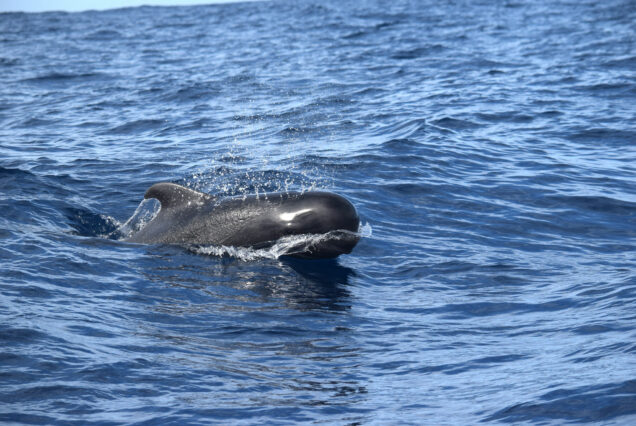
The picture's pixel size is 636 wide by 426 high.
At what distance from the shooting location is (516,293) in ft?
36.7

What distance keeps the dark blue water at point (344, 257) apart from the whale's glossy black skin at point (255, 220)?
0.28m

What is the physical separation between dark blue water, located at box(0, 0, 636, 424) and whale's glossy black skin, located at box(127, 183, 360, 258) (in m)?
0.28

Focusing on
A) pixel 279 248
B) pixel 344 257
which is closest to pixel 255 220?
pixel 279 248

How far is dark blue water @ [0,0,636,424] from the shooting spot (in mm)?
8008

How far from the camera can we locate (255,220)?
39.6 ft

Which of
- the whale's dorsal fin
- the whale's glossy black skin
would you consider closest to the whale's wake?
the whale's glossy black skin

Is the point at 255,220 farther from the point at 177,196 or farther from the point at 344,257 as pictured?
the point at 344,257

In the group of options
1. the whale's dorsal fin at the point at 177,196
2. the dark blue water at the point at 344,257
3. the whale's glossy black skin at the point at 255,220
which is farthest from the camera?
the whale's dorsal fin at the point at 177,196

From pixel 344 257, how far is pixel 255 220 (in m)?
1.60

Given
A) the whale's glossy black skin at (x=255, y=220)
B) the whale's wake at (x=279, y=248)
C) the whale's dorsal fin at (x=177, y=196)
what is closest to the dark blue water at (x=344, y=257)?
the whale's wake at (x=279, y=248)

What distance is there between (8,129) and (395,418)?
62.0 feet

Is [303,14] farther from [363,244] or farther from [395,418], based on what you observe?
[395,418]

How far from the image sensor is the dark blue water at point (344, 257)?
26.3 ft

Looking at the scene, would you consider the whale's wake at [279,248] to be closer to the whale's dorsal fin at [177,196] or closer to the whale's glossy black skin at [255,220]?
the whale's glossy black skin at [255,220]
